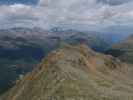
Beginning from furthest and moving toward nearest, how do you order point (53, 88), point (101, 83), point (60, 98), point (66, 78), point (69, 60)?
point (69, 60) < point (101, 83) < point (66, 78) < point (53, 88) < point (60, 98)

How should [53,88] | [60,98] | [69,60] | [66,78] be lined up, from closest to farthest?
[60,98]
[53,88]
[66,78]
[69,60]

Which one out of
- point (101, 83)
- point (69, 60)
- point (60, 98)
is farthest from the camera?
point (69, 60)

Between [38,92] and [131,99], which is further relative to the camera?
[38,92]

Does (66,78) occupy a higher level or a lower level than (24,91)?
higher

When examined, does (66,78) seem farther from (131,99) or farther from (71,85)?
(131,99)

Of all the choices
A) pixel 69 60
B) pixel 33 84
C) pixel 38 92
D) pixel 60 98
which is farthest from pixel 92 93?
pixel 69 60

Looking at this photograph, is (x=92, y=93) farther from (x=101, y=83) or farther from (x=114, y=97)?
(x=101, y=83)

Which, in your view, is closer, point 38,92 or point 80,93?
point 80,93

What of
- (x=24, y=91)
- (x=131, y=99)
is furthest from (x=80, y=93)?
(x=24, y=91)

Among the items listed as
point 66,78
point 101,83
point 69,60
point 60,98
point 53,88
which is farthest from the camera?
point 69,60
